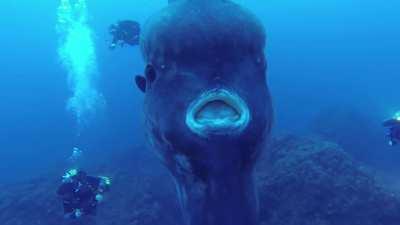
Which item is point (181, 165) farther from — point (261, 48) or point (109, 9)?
point (109, 9)

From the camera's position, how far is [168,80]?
345 centimetres

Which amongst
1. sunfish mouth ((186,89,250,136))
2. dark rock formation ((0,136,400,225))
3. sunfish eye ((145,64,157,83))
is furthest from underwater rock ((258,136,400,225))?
sunfish mouth ((186,89,250,136))

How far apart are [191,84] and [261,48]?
0.75 m

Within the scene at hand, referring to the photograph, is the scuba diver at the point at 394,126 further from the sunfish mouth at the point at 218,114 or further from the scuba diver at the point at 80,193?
the sunfish mouth at the point at 218,114

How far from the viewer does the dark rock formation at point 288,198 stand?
8.77 metres

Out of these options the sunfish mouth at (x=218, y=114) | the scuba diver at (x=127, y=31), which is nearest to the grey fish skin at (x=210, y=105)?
the sunfish mouth at (x=218, y=114)

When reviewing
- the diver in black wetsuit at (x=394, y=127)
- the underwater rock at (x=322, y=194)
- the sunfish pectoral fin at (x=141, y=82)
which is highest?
the diver in black wetsuit at (x=394, y=127)

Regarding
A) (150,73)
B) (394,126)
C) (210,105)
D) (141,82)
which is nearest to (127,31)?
(394,126)

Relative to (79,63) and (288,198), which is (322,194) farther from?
(79,63)

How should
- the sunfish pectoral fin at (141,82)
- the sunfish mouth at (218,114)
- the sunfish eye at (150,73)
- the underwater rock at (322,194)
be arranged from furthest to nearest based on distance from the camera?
1. the underwater rock at (322,194)
2. the sunfish pectoral fin at (141,82)
3. the sunfish eye at (150,73)
4. the sunfish mouth at (218,114)

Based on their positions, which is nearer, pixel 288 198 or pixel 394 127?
pixel 394 127

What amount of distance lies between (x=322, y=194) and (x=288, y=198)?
2.02 feet

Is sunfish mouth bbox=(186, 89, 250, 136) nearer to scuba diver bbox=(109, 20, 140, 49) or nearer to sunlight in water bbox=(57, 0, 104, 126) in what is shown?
scuba diver bbox=(109, 20, 140, 49)

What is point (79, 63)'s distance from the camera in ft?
143
